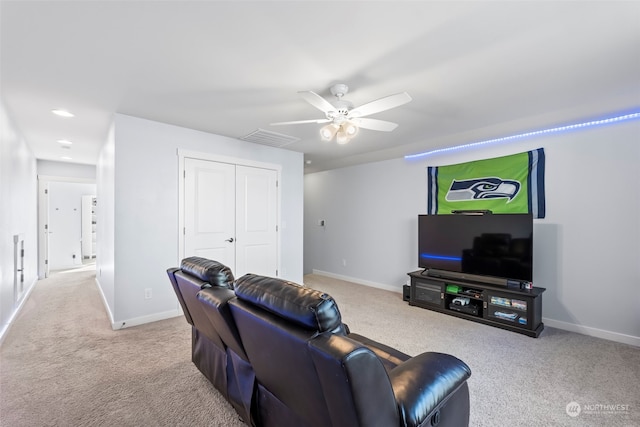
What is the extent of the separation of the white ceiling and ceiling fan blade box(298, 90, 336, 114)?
24 cm

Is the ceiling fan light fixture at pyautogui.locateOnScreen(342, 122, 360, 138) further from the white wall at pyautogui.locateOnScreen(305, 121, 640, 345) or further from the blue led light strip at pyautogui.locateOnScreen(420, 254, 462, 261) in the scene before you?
the white wall at pyautogui.locateOnScreen(305, 121, 640, 345)

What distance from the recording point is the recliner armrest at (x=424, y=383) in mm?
1039

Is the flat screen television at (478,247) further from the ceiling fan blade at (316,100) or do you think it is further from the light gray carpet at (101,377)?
the light gray carpet at (101,377)

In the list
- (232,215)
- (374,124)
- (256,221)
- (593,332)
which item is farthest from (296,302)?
(593,332)

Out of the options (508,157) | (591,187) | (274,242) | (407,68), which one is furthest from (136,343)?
(591,187)

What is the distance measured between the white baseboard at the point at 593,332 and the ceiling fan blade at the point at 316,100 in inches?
139

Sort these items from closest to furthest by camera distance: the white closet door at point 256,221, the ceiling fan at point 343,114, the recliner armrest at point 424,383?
the recliner armrest at point 424,383 → the ceiling fan at point 343,114 → the white closet door at point 256,221

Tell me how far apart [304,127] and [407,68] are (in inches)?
64.8

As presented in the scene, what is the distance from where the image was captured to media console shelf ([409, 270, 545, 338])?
10.1 feet

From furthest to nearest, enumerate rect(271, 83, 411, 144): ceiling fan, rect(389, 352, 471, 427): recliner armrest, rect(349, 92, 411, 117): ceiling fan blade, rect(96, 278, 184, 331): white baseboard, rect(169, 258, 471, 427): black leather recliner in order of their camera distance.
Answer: rect(96, 278, 184, 331): white baseboard, rect(271, 83, 411, 144): ceiling fan, rect(349, 92, 411, 117): ceiling fan blade, rect(389, 352, 471, 427): recliner armrest, rect(169, 258, 471, 427): black leather recliner

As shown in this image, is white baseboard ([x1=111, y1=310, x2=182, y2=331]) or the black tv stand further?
the black tv stand

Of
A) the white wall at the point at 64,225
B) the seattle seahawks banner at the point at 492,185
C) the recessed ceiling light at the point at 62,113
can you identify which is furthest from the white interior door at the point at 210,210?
the white wall at the point at 64,225

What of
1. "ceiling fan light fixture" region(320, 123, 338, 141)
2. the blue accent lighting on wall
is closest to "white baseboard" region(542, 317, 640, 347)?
the blue accent lighting on wall

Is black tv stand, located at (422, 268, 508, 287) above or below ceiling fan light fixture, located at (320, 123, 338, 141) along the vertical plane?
below
